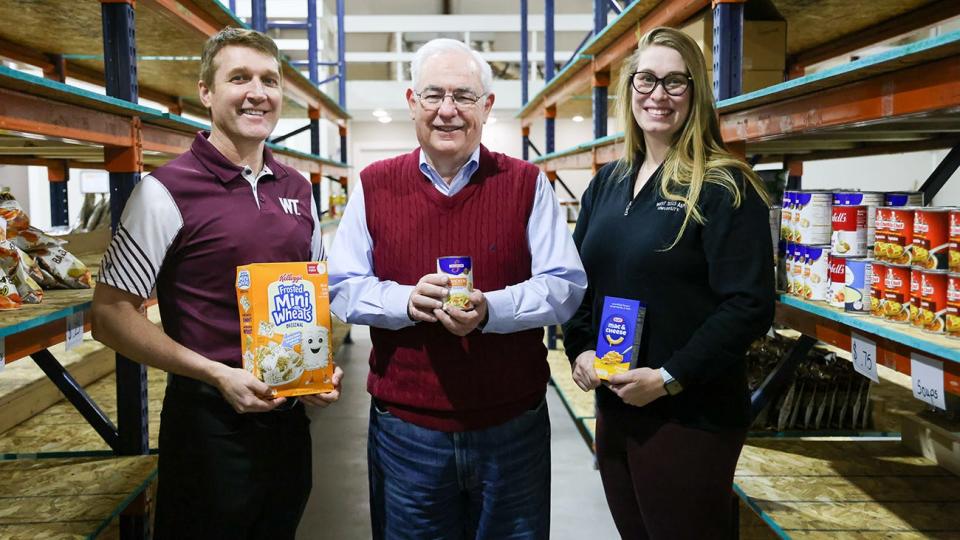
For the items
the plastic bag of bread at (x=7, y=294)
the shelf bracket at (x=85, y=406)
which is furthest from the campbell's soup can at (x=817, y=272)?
the shelf bracket at (x=85, y=406)

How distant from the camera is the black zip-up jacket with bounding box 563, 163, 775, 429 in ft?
5.62

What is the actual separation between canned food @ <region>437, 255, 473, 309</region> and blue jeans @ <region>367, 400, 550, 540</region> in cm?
35

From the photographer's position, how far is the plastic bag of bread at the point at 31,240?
7.61ft

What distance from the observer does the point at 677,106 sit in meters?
1.82

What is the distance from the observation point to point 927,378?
1567 mm

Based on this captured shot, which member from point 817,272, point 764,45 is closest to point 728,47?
point 764,45

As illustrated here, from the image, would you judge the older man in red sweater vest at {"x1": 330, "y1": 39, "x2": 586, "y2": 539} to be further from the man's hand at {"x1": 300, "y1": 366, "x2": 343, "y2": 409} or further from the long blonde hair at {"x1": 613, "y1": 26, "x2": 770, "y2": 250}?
the long blonde hair at {"x1": 613, "y1": 26, "x2": 770, "y2": 250}

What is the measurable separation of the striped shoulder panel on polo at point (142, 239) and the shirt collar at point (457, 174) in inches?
23.0

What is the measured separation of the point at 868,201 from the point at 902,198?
0.09 meters

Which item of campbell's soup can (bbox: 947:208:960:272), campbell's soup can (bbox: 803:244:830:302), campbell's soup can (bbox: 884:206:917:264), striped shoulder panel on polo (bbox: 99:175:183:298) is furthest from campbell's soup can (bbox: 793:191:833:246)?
striped shoulder panel on polo (bbox: 99:175:183:298)

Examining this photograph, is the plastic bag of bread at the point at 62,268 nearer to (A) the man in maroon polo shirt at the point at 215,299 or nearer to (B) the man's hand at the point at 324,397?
(A) the man in maroon polo shirt at the point at 215,299

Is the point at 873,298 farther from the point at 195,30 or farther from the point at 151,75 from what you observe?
the point at 151,75

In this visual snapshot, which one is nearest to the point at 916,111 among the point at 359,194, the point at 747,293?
the point at 747,293

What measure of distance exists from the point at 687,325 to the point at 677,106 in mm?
550
